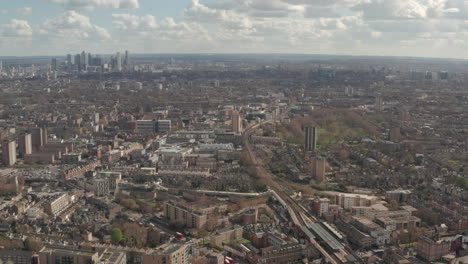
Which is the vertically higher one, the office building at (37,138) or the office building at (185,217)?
the office building at (37,138)

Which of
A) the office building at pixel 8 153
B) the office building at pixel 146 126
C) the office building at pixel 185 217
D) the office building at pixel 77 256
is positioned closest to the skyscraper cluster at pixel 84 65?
the office building at pixel 146 126

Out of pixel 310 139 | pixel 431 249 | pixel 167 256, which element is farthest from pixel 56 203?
pixel 310 139

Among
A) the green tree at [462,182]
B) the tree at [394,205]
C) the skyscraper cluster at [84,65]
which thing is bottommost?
the tree at [394,205]

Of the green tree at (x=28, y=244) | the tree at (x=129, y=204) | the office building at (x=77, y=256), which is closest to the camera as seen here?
the office building at (x=77, y=256)

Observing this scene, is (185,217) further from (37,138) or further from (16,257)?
(37,138)

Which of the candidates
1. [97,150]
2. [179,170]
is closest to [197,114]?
[97,150]

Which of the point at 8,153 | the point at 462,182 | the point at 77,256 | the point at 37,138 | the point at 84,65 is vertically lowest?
the point at 77,256

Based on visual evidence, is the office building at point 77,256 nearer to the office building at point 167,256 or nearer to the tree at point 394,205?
the office building at point 167,256

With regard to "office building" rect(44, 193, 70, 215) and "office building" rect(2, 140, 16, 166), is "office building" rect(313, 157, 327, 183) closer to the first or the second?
"office building" rect(44, 193, 70, 215)

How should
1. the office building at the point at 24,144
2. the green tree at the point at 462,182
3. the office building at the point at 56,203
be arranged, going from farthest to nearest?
the office building at the point at 24,144, the green tree at the point at 462,182, the office building at the point at 56,203
